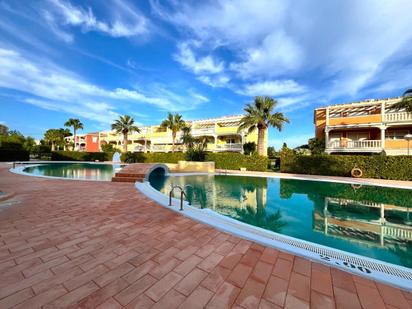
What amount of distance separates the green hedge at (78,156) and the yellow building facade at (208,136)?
24.4 ft

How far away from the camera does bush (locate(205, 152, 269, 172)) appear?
23.2m

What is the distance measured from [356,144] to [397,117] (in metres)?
4.29

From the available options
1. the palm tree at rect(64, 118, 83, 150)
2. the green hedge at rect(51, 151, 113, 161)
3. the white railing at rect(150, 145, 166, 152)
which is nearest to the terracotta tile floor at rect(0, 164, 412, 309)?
the white railing at rect(150, 145, 166, 152)

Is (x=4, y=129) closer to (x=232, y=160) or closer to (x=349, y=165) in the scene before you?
(x=232, y=160)

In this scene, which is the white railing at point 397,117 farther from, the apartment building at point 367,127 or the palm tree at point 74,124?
the palm tree at point 74,124

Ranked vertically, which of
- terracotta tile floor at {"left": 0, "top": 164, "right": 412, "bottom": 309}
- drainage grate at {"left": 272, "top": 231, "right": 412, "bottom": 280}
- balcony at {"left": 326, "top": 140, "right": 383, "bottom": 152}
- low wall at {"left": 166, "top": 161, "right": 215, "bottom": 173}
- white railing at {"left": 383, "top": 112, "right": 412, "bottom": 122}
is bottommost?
drainage grate at {"left": 272, "top": 231, "right": 412, "bottom": 280}

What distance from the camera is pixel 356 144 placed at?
21.5 metres

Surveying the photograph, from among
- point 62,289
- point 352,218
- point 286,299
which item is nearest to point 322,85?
point 352,218

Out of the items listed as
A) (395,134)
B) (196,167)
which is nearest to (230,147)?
(196,167)

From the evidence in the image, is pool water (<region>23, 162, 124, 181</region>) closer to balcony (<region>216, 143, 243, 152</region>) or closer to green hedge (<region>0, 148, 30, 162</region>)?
green hedge (<region>0, 148, 30, 162</region>)

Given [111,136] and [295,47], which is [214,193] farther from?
[111,136]

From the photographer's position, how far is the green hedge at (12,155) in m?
28.3

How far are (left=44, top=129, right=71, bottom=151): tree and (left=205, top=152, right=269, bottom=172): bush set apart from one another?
1706 inches

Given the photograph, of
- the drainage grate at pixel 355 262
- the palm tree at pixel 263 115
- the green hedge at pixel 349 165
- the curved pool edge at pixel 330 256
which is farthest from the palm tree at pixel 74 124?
the drainage grate at pixel 355 262
